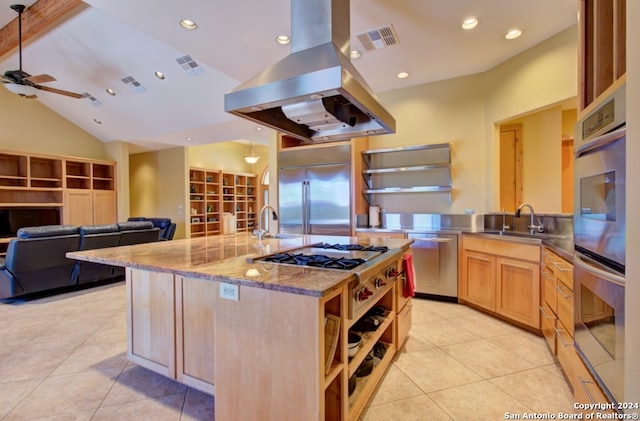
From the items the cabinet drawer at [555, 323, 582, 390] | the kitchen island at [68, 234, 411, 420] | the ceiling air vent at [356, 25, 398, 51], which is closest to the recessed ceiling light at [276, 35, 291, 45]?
the ceiling air vent at [356, 25, 398, 51]

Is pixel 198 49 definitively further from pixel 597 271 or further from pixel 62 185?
pixel 62 185

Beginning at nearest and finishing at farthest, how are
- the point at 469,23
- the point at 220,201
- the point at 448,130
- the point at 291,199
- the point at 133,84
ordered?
the point at 469,23 < the point at 448,130 < the point at 291,199 < the point at 133,84 < the point at 220,201

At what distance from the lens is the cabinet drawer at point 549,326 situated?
229cm

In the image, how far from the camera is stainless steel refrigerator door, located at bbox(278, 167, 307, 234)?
15.0ft

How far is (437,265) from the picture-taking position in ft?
12.3

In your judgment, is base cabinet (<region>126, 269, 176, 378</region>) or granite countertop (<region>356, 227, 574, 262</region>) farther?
granite countertop (<region>356, 227, 574, 262</region>)

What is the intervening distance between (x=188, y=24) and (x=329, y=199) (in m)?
2.65

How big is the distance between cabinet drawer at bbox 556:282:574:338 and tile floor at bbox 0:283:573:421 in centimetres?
44

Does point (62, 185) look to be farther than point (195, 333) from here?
Yes

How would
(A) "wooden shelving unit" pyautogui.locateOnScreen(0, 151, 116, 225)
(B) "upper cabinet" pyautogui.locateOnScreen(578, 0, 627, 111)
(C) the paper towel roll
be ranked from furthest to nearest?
(A) "wooden shelving unit" pyautogui.locateOnScreen(0, 151, 116, 225) → (C) the paper towel roll → (B) "upper cabinet" pyautogui.locateOnScreen(578, 0, 627, 111)

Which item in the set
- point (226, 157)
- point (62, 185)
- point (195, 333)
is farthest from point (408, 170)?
point (62, 185)

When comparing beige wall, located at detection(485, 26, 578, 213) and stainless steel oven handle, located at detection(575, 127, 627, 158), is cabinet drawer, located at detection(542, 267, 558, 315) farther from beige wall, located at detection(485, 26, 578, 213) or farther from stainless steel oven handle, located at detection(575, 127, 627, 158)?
beige wall, located at detection(485, 26, 578, 213)

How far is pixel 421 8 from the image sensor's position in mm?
2564

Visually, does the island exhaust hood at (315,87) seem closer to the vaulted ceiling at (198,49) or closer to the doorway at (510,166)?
the vaulted ceiling at (198,49)
